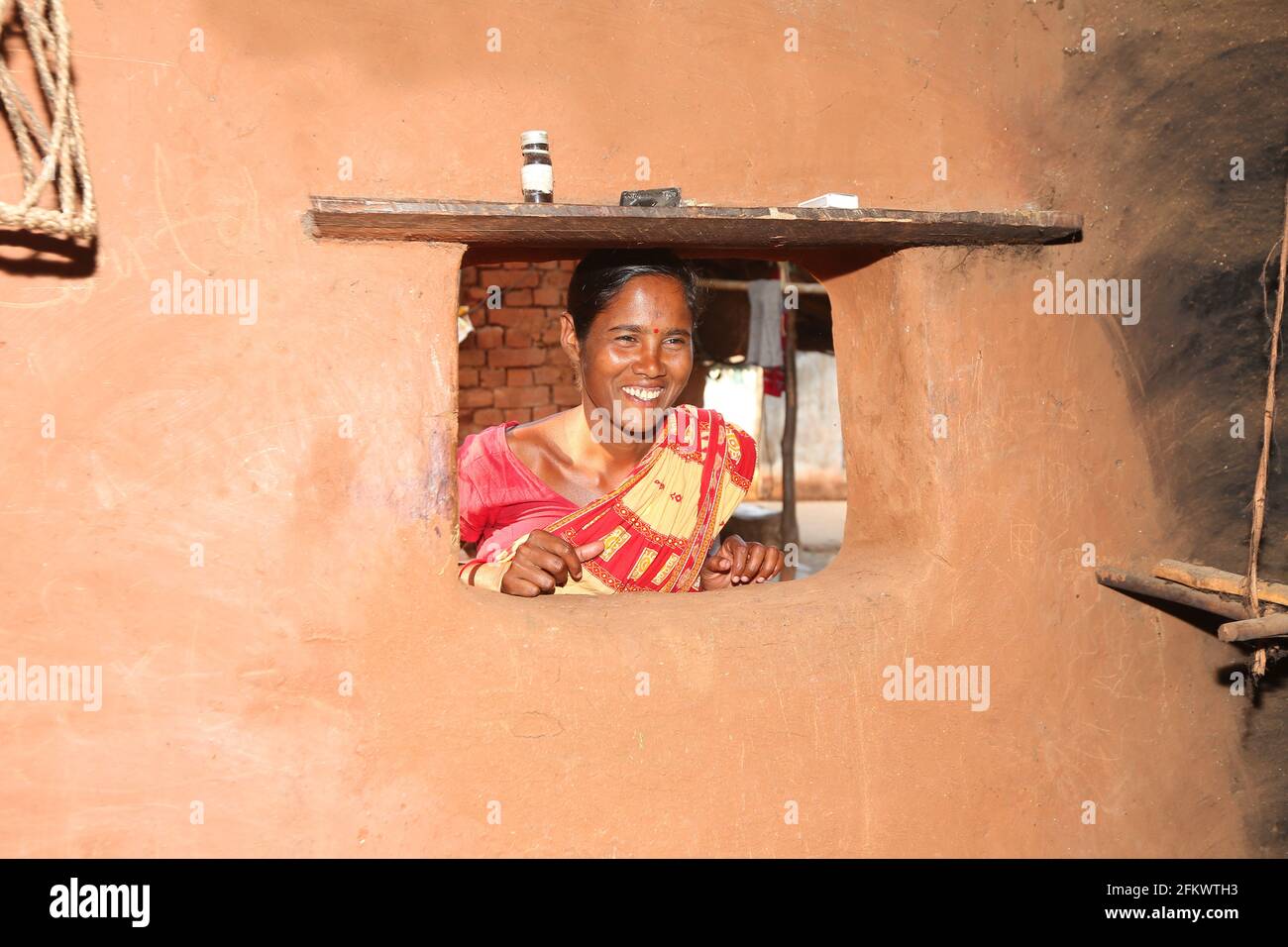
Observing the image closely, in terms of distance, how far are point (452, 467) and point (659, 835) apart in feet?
2.68

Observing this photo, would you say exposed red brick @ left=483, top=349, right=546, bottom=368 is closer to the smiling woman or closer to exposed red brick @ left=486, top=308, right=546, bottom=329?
exposed red brick @ left=486, top=308, right=546, bottom=329

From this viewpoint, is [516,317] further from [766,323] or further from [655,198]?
[655,198]

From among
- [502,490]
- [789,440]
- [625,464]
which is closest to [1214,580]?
[625,464]

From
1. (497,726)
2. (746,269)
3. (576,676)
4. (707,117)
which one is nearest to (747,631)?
(576,676)

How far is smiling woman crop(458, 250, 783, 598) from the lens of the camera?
2.36 metres

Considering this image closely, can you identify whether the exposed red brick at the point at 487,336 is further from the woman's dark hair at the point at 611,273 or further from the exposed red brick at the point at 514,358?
the woman's dark hair at the point at 611,273

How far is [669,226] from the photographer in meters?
1.77

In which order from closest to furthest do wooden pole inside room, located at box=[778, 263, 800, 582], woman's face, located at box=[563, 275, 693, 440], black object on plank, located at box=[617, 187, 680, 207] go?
black object on plank, located at box=[617, 187, 680, 207] → woman's face, located at box=[563, 275, 693, 440] → wooden pole inside room, located at box=[778, 263, 800, 582]

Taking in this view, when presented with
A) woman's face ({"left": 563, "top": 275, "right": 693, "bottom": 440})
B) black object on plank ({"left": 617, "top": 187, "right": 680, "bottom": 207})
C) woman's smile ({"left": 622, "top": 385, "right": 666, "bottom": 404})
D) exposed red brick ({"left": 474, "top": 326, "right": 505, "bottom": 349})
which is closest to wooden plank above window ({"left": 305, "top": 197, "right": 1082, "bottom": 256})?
black object on plank ({"left": 617, "top": 187, "right": 680, "bottom": 207})

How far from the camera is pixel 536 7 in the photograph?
1.80 meters

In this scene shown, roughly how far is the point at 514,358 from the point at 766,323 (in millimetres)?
1626

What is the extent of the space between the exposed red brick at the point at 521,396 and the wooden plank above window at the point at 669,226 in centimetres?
342

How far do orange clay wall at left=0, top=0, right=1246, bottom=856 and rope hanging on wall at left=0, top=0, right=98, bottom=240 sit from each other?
58 millimetres
